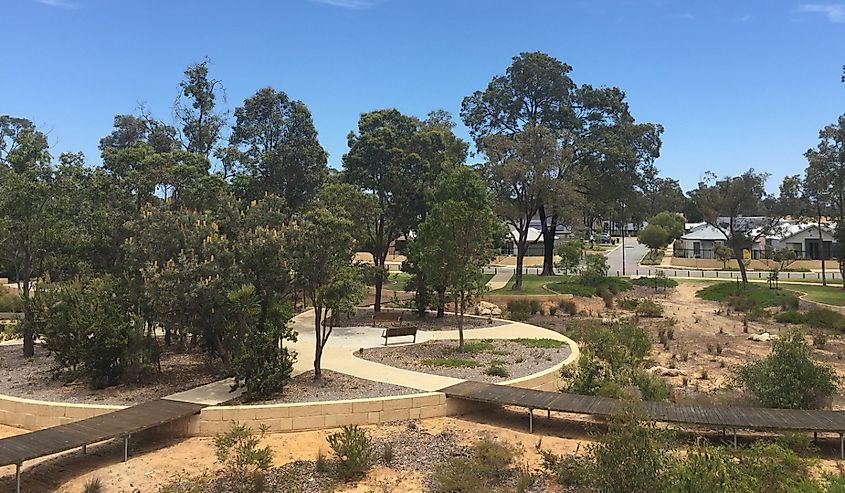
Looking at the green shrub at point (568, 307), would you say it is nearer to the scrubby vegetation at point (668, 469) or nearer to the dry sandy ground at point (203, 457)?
the dry sandy ground at point (203, 457)

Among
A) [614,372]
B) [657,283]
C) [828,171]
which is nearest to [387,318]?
[614,372]

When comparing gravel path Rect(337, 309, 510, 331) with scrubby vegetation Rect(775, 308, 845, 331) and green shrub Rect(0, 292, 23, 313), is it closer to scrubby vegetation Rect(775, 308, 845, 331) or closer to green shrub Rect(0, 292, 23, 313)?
scrubby vegetation Rect(775, 308, 845, 331)

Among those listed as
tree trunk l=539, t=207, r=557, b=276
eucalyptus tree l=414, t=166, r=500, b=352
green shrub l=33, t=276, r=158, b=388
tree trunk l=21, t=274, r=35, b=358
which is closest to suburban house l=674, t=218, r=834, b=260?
tree trunk l=539, t=207, r=557, b=276

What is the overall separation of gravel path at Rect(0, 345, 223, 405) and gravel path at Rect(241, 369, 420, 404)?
6.63ft

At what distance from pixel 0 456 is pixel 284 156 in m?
25.3

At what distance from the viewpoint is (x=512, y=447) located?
33.4ft

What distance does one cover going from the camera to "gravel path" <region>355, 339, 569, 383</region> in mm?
14493

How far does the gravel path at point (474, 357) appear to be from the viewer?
14.5 metres

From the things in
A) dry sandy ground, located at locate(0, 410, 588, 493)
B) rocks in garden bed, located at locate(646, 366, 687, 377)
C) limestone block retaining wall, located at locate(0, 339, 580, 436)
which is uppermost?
limestone block retaining wall, located at locate(0, 339, 580, 436)

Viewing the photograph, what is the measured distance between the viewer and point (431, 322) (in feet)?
75.9

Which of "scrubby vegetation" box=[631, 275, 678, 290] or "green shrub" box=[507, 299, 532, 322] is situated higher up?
"scrubby vegetation" box=[631, 275, 678, 290]

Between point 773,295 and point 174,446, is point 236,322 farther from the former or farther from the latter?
point 773,295

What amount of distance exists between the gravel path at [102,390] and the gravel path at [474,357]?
14.0 ft

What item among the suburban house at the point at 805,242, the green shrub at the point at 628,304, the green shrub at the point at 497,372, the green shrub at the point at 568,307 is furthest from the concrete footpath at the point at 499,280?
the suburban house at the point at 805,242
